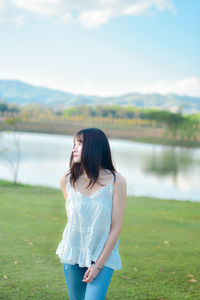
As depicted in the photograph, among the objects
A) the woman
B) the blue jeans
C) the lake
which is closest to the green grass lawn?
the blue jeans

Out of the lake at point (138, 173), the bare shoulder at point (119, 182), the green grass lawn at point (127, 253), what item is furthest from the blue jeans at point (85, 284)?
the lake at point (138, 173)

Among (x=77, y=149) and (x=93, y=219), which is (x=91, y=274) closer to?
(x=93, y=219)

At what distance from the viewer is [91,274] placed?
1.81 metres

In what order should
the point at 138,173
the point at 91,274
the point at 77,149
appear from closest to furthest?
the point at 91,274, the point at 77,149, the point at 138,173

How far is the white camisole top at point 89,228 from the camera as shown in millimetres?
1864

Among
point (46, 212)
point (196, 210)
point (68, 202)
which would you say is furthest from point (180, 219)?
point (68, 202)

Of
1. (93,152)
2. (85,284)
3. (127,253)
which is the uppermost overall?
(93,152)

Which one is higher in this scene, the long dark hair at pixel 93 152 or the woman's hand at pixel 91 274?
the long dark hair at pixel 93 152

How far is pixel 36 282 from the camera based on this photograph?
3.53 metres

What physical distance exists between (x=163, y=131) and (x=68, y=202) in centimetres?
3737

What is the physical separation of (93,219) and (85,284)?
1.11ft

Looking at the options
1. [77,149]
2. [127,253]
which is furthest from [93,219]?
[127,253]

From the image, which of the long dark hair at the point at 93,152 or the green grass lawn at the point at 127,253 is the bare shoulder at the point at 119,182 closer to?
the long dark hair at the point at 93,152

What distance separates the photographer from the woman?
6.09ft
